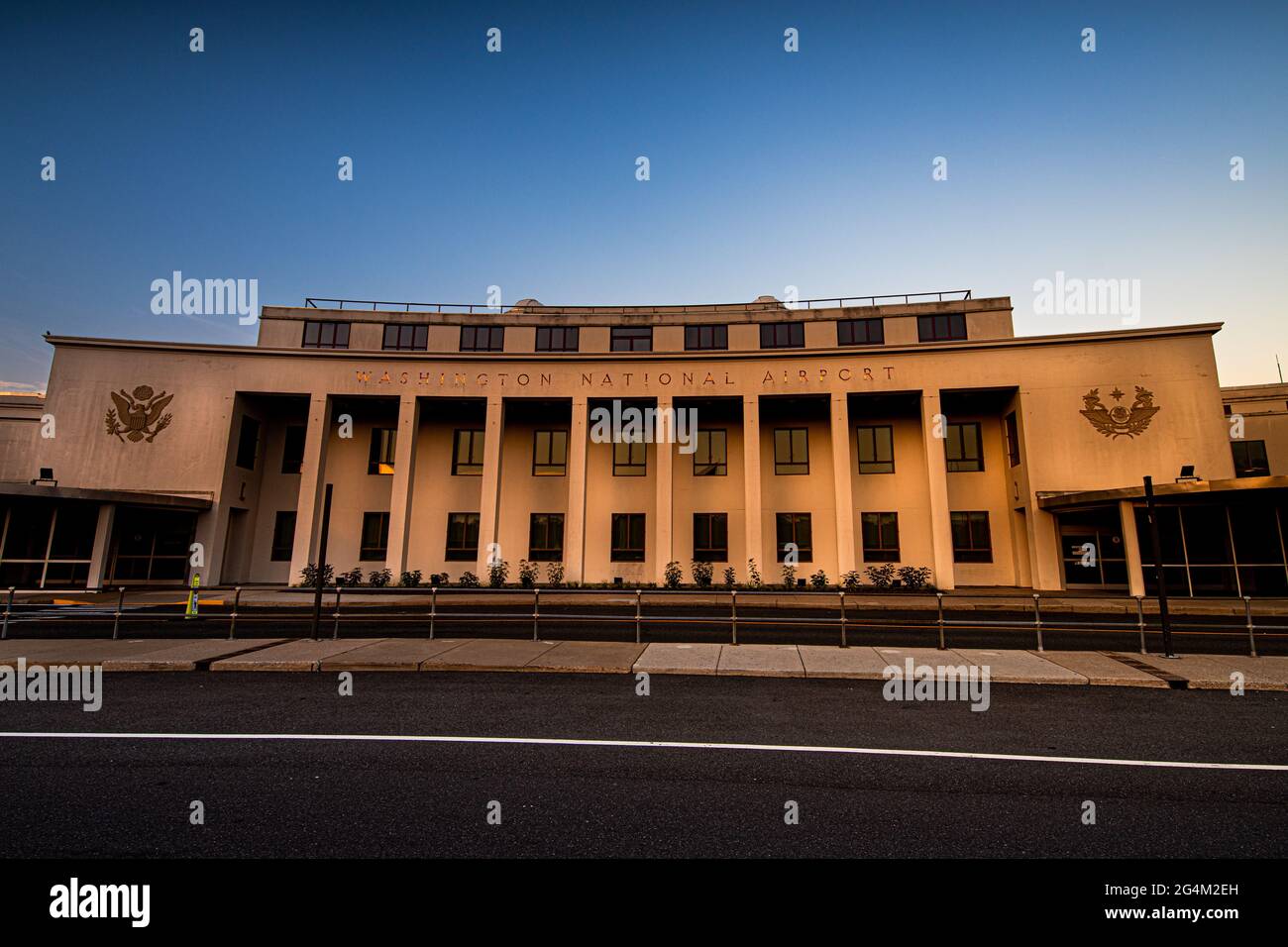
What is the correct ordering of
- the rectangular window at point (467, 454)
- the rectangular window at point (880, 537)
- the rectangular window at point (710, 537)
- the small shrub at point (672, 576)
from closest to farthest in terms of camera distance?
the small shrub at point (672, 576) < the rectangular window at point (880, 537) < the rectangular window at point (710, 537) < the rectangular window at point (467, 454)

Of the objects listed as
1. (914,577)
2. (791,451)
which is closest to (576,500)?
(791,451)

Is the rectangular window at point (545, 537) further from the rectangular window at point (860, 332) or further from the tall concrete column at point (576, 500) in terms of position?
the rectangular window at point (860, 332)

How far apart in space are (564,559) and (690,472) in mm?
7669

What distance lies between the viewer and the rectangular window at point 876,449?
28.1 m

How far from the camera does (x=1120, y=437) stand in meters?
→ 24.1

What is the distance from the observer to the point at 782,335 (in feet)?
98.4

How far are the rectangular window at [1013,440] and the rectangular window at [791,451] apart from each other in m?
9.05

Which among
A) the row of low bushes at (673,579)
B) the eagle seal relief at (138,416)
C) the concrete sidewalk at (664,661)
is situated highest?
the eagle seal relief at (138,416)

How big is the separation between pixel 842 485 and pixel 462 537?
18690 mm

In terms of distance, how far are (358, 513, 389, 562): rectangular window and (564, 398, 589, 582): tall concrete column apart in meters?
9.38

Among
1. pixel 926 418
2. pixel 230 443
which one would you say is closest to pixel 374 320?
pixel 230 443

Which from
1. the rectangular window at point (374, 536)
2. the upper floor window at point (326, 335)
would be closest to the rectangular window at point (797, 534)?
the rectangular window at point (374, 536)

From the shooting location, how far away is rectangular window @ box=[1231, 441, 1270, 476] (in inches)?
1110
